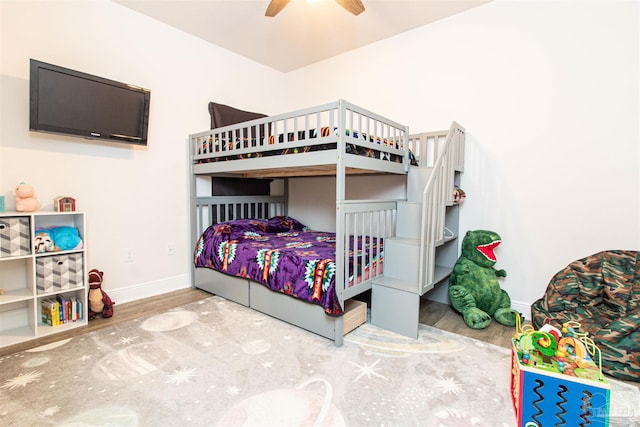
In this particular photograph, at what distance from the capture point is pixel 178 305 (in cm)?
A: 278

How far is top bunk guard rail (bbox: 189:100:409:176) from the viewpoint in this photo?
2.04m

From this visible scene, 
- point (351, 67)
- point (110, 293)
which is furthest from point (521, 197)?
point (110, 293)

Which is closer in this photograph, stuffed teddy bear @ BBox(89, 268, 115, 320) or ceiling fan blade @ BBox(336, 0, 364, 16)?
ceiling fan blade @ BBox(336, 0, 364, 16)

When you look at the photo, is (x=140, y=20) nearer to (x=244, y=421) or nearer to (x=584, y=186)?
(x=244, y=421)

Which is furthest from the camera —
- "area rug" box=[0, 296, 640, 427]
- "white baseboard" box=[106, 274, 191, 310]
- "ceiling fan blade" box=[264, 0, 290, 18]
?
"white baseboard" box=[106, 274, 191, 310]

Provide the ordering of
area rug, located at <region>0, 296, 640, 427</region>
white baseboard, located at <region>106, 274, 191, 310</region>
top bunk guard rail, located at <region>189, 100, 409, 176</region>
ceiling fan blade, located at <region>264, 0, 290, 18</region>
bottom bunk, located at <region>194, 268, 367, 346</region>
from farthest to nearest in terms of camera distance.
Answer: white baseboard, located at <region>106, 274, 191, 310</region> → ceiling fan blade, located at <region>264, 0, 290, 18</region> → bottom bunk, located at <region>194, 268, 367, 346</region> → top bunk guard rail, located at <region>189, 100, 409, 176</region> → area rug, located at <region>0, 296, 640, 427</region>

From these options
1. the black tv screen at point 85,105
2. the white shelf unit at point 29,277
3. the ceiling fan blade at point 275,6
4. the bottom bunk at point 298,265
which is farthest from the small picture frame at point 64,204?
the ceiling fan blade at point 275,6

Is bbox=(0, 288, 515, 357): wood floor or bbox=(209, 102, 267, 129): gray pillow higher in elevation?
bbox=(209, 102, 267, 129): gray pillow

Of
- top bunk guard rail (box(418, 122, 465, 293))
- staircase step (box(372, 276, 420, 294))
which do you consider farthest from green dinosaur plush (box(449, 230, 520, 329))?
staircase step (box(372, 276, 420, 294))

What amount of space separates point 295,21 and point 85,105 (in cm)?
196

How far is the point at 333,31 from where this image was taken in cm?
316

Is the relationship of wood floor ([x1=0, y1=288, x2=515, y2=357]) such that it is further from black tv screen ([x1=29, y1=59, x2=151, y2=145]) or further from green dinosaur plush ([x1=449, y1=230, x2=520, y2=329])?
black tv screen ([x1=29, y1=59, x2=151, y2=145])

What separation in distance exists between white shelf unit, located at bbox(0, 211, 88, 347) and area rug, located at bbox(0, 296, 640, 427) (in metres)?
0.33

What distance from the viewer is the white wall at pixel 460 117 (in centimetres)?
222
